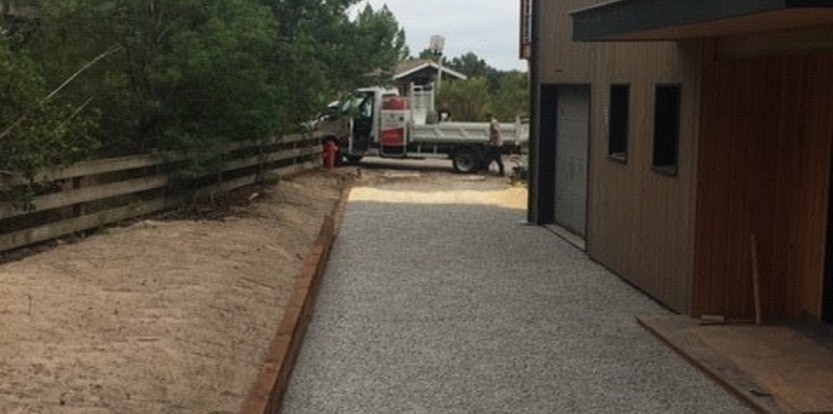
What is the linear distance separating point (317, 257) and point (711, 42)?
5.25m

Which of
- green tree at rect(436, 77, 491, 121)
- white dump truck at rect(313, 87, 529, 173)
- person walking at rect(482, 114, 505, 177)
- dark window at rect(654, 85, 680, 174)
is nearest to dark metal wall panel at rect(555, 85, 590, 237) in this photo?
dark window at rect(654, 85, 680, 174)

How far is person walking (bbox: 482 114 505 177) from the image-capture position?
2919 cm

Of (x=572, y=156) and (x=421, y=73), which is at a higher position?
(x=421, y=73)

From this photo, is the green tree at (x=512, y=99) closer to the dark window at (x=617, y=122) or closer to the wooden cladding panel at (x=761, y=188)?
the dark window at (x=617, y=122)

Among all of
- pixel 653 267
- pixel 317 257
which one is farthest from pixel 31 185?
pixel 653 267

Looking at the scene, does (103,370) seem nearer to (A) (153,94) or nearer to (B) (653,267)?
(B) (653,267)

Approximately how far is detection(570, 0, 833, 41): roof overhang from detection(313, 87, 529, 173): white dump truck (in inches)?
761

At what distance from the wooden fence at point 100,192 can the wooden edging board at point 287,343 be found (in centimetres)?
264

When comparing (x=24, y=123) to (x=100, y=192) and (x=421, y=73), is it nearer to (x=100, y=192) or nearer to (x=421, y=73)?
(x=100, y=192)

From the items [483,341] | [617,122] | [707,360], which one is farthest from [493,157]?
[707,360]

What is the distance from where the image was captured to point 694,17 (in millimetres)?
6996

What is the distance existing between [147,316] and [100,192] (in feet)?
15.7

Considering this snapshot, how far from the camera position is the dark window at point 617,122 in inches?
510

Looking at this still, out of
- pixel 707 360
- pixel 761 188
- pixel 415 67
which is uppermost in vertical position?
pixel 415 67
